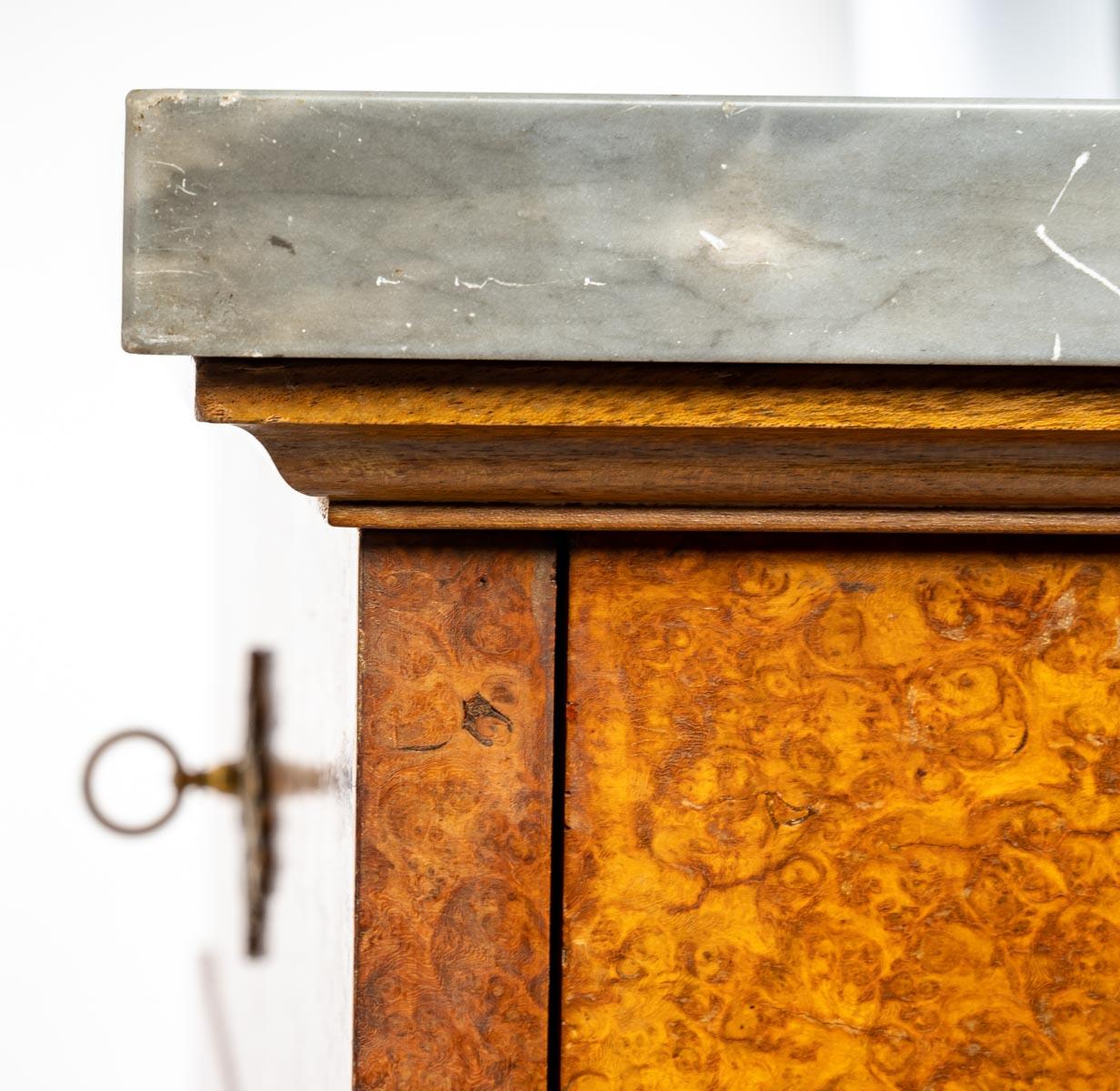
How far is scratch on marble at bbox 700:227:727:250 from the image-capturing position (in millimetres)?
191

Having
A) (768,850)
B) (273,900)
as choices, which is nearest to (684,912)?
(768,850)

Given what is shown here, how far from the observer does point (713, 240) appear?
0.19m

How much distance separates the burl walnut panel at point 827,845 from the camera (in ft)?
0.81

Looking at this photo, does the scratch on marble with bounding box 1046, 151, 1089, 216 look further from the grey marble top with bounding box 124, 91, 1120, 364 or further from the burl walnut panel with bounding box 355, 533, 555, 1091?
the burl walnut panel with bounding box 355, 533, 555, 1091

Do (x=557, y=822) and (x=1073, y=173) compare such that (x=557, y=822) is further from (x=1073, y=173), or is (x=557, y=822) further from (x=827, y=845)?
(x=1073, y=173)

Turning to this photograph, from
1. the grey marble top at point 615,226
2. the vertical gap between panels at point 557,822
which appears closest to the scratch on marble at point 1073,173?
the grey marble top at point 615,226

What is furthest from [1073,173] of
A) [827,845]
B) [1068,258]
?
[827,845]

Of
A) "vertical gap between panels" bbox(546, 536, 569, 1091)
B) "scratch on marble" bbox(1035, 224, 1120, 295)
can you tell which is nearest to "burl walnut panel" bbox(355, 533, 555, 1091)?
"vertical gap between panels" bbox(546, 536, 569, 1091)

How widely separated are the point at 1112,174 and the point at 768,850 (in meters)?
0.15

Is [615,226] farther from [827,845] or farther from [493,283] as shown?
[827,845]

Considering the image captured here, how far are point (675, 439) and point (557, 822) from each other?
9 cm

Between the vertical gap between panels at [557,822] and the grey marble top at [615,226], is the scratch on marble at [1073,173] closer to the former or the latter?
the grey marble top at [615,226]

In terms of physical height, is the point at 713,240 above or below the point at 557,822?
above

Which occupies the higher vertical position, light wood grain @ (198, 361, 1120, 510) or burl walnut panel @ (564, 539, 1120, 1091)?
light wood grain @ (198, 361, 1120, 510)
